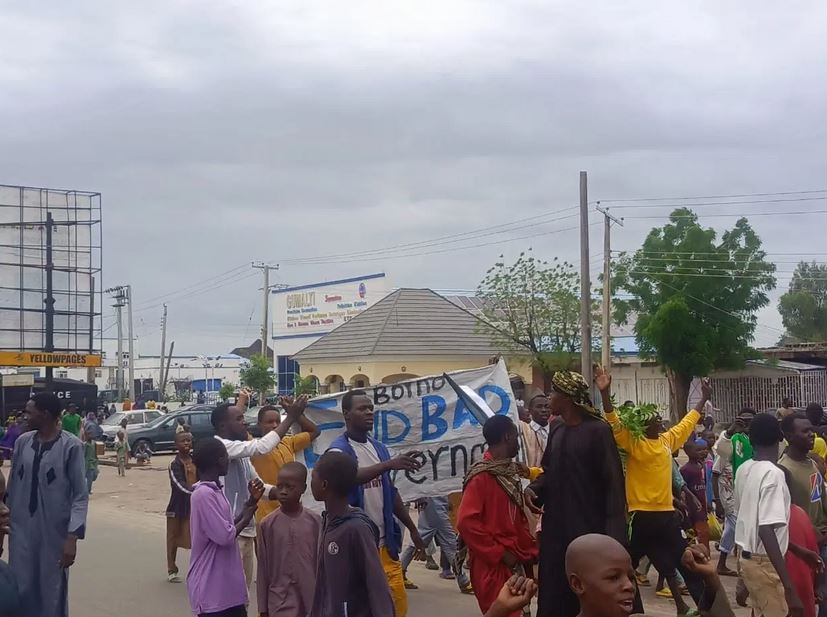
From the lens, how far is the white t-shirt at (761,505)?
6.00 meters

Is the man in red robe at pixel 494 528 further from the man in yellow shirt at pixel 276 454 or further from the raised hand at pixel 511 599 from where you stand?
the raised hand at pixel 511 599

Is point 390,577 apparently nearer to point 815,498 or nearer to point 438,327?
point 815,498

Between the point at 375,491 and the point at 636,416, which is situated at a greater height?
the point at 636,416

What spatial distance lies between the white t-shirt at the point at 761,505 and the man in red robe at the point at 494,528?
125 centimetres

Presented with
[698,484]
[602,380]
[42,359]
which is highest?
[42,359]

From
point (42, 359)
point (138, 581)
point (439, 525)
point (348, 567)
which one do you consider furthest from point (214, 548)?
point (42, 359)

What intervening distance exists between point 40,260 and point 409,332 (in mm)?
14776

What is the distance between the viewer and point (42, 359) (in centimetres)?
3428

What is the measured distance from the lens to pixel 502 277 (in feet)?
128

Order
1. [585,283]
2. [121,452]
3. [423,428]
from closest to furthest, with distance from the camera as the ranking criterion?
[423,428] < [121,452] < [585,283]

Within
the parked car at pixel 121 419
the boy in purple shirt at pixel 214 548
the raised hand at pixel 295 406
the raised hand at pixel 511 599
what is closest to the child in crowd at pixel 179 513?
the raised hand at pixel 295 406

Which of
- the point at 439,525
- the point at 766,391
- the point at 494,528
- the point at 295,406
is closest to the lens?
the point at 494,528

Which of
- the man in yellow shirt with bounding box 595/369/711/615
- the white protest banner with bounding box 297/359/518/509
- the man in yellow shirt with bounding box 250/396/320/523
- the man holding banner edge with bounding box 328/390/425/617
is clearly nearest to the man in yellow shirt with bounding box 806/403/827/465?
the man in yellow shirt with bounding box 595/369/711/615

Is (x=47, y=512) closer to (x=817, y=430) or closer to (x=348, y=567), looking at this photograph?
(x=348, y=567)
